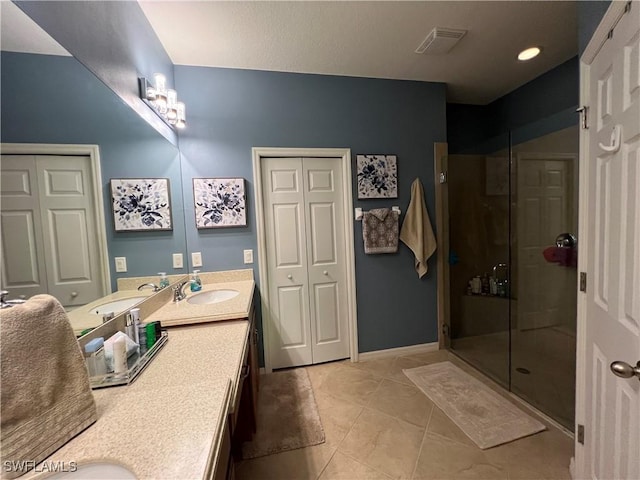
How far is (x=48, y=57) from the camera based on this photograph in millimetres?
837

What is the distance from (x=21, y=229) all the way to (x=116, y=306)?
22.4 inches

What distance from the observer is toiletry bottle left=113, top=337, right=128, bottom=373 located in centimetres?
92

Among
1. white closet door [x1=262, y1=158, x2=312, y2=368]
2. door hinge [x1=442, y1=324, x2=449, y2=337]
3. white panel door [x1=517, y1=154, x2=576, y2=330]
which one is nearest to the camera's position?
white panel door [x1=517, y1=154, x2=576, y2=330]

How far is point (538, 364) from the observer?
209 centimetres

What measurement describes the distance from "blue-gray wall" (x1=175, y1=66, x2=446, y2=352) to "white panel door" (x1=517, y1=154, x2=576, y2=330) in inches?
28.9

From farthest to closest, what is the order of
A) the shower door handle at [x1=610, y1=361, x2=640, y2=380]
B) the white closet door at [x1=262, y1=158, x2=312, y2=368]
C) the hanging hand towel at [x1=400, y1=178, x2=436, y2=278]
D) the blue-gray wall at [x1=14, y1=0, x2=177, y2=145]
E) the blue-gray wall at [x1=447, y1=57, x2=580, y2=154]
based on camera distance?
the hanging hand towel at [x1=400, y1=178, x2=436, y2=278] → the white closet door at [x1=262, y1=158, x2=312, y2=368] → the blue-gray wall at [x1=447, y1=57, x2=580, y2=154] → the blue-gray wall at [x1=14, y1=0, x2=177, y2=145] → the shower door handle at [x1=610, y1=361, x2=640, y2=380]

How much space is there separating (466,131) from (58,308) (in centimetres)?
368

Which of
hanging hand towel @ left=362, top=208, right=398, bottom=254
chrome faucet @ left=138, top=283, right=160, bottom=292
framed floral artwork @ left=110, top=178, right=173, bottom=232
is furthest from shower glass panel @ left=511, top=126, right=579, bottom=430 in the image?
framed floral artwork @ left=110, top=178, right=173, bottom=232

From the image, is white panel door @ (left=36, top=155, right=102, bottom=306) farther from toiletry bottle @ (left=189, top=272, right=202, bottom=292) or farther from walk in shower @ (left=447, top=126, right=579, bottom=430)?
walk in shower @ (left=447, top=126, right=579, bottom=430)

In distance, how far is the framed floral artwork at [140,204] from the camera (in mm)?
1288

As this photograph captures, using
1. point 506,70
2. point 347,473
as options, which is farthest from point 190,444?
point 506,70

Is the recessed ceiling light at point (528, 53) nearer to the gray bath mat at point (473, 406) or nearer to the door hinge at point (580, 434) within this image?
the door hinge at point (580, 434)

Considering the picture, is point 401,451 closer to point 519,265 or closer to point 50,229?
point 519,265

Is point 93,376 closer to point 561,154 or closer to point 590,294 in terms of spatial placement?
point 590,294
